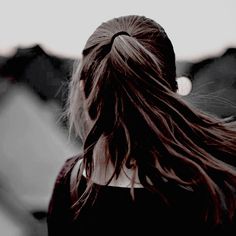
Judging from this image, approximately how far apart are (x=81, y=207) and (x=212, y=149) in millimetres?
258

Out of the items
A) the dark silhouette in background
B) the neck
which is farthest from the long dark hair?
the dark silhouette in background

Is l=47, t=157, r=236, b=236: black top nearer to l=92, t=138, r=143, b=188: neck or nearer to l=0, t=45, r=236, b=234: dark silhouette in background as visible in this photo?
l=92, t=138, r=143, b=188: neck

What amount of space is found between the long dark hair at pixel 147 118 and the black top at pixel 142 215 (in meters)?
0.02

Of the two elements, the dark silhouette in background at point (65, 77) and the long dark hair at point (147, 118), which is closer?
the long dark hair at point (147, 118)

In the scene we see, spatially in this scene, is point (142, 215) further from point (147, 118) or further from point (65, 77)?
point (65, 77)

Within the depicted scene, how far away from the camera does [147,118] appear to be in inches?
27.4

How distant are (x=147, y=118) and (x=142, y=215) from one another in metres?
0.17

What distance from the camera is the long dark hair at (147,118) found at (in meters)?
0.69

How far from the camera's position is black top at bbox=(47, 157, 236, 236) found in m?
0.69

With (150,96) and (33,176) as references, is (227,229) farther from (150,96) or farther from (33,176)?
(33,176)

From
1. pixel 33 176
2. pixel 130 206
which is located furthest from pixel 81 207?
pixel 33 176

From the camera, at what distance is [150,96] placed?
2.32 feet

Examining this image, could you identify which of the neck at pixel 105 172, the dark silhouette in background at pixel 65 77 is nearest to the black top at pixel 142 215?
the neck at pixel 105 172

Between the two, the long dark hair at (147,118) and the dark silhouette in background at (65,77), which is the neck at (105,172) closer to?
the long dark hair at (147,118)
